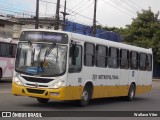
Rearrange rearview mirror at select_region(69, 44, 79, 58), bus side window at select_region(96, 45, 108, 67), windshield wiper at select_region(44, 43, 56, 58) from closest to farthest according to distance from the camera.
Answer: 1. windshield wiper at select_region(44, 43, 56, 58)
2. rearview mirror at select_region(69, 44, 79, 58)
3. bus side window at select_region(96, 45, 108, 67)

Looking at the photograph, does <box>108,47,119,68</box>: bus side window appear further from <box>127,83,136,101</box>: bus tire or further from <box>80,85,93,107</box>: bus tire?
<box>127,83,136,101</box>: bus tire

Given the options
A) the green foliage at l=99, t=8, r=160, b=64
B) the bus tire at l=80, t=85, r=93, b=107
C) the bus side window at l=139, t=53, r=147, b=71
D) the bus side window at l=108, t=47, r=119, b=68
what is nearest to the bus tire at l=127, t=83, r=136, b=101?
the bus side window at l=139, t=53, r=147, b=71

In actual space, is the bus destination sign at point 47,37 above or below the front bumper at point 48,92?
above

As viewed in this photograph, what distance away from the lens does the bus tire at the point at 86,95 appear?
17.3 meters

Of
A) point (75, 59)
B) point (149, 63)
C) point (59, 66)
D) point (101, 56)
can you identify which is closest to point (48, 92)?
point (59, 66)

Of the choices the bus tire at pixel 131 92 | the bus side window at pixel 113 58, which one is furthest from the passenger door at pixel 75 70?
the bus tire at pixel 131 92

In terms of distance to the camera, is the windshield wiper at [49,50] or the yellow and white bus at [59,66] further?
the windshield wiper at [49,50]

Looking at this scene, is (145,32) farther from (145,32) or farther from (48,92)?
(48,92)

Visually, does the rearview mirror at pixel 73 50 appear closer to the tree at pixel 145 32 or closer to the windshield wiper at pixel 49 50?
the windshield wiper at pixel 49 50

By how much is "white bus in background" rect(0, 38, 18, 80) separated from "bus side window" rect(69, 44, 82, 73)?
13958mm

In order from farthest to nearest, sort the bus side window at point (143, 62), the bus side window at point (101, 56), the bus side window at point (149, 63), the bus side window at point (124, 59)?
the bus side window at point (149, 63) < the bus side window at point (143, 62) < the bus side window at point (124, 59) < the bus side window at point (101, 56)

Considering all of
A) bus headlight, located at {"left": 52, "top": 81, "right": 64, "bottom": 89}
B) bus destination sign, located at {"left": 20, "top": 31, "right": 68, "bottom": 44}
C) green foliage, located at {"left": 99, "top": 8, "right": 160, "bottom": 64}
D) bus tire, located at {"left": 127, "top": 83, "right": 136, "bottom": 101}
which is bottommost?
bus tire, located at {"left": 127, "top": 83, "right": 136, "bottom": 101}

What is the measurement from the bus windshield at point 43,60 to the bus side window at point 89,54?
149 cm

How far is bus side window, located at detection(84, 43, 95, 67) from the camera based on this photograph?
17516 millimetres
